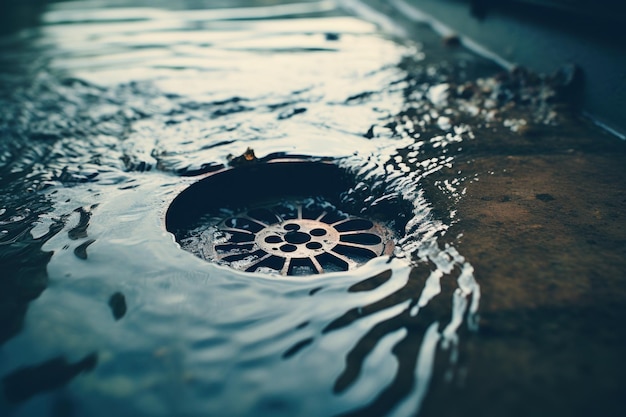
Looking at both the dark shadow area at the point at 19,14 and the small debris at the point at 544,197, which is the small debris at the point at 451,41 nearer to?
the small debris at the point at 544,197

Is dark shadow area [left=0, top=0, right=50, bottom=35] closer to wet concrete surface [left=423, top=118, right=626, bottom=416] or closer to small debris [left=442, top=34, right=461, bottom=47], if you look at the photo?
small debris [left=442, top=34, right=461, bottom=47]

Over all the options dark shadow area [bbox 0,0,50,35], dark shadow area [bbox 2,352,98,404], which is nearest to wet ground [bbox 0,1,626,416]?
dark shadow area [bbox 2,352,98,404]

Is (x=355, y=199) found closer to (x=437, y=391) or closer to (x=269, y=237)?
(x=269, y=237)

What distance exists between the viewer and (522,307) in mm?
1525

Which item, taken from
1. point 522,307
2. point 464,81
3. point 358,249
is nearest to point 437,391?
point 522,307

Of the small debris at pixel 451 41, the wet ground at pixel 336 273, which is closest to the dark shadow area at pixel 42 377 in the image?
the wet ground at pixel 336 273

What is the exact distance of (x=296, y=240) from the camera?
225cm

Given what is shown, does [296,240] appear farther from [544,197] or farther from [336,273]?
[544,197]

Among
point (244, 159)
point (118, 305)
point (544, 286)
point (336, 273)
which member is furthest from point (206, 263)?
point (544, 286)

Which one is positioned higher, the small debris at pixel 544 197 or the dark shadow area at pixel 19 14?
the dark shadow area at pixel 19 14

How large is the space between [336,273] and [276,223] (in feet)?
2.29

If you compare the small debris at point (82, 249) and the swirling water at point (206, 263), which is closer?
the swirling water at point (206, 263)

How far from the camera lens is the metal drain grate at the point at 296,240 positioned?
2105 millimetres

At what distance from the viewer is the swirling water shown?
1339 mm
